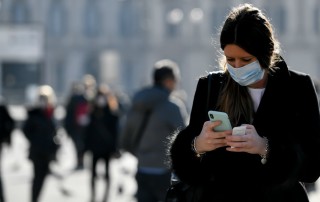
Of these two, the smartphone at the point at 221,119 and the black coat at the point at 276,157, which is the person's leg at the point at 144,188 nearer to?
the black coat at the point at 276,157

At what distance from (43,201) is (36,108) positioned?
1.84 meters

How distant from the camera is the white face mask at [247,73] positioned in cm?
338

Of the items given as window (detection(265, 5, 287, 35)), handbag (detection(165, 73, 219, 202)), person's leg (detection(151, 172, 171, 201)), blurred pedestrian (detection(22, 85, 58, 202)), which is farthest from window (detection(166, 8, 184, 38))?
handbag (detection(165, 73, 219, 202))

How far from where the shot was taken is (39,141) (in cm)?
1086

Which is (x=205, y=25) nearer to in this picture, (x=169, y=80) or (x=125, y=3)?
(x=125, y=3)

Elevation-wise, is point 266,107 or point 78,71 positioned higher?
point 266,107

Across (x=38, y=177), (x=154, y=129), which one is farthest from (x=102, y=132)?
(x=154, y=129)

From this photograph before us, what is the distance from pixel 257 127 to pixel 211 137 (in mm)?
177

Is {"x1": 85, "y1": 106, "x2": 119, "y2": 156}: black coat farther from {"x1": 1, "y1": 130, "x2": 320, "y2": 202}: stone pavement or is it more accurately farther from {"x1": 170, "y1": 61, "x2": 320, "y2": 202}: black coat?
{"x1": 170, "y1": 61, "x2": 320, "y2": 202}: black coat

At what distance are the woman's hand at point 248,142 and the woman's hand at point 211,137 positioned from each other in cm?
3

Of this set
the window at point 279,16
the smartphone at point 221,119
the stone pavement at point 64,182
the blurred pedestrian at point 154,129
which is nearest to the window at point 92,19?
the window at point 279,16

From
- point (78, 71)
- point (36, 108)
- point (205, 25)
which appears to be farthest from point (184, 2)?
point (36, 108)

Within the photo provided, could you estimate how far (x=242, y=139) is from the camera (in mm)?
3303

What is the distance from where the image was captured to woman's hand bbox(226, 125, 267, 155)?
331cm
